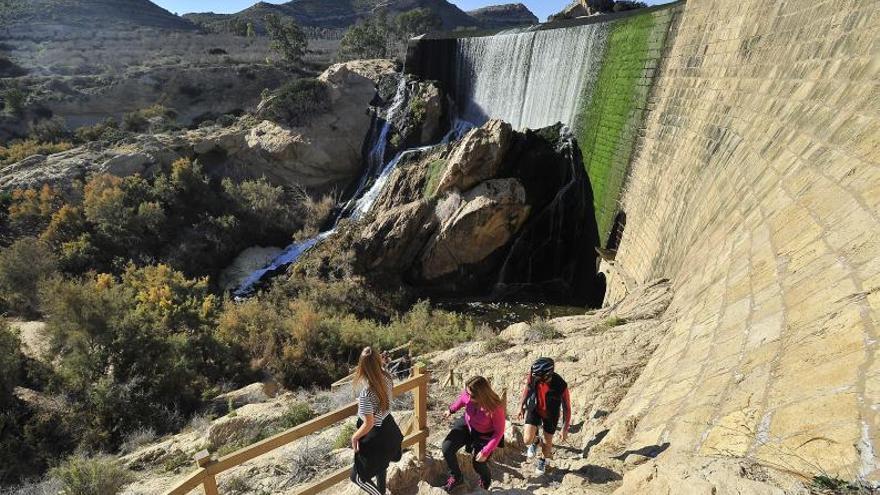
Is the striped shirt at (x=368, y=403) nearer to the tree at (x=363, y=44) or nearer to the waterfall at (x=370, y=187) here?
the waterfall at (x=370, y=187)

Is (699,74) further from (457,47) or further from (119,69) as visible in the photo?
(119,69)

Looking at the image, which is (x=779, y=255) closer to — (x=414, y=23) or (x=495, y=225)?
(x=495, y=225)

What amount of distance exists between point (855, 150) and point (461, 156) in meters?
12.8

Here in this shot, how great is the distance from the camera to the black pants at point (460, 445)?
156 inches

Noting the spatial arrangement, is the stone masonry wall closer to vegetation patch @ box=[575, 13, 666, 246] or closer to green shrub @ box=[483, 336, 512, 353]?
vegetation patch @ box=[575, 13, 666, 246]

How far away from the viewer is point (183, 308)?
1220cm

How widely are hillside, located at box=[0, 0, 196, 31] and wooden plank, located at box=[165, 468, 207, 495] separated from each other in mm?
76785

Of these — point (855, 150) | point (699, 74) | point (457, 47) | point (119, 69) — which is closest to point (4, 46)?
point (119, 69)

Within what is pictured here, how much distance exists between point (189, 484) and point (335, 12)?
4921 inches

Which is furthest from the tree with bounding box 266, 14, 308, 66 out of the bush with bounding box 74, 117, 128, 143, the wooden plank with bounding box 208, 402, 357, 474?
the wooden plank with bounding box 208, 402, 357, 474

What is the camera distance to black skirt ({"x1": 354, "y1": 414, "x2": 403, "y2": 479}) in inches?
137

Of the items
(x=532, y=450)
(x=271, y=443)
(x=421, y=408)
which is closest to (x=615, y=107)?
(x=532, y=450)

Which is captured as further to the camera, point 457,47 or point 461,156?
point 457,47

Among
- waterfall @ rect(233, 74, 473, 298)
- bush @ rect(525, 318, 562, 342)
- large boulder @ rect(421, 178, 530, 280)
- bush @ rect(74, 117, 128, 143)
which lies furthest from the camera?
bush @ rect(74, 117, 128, 143)
